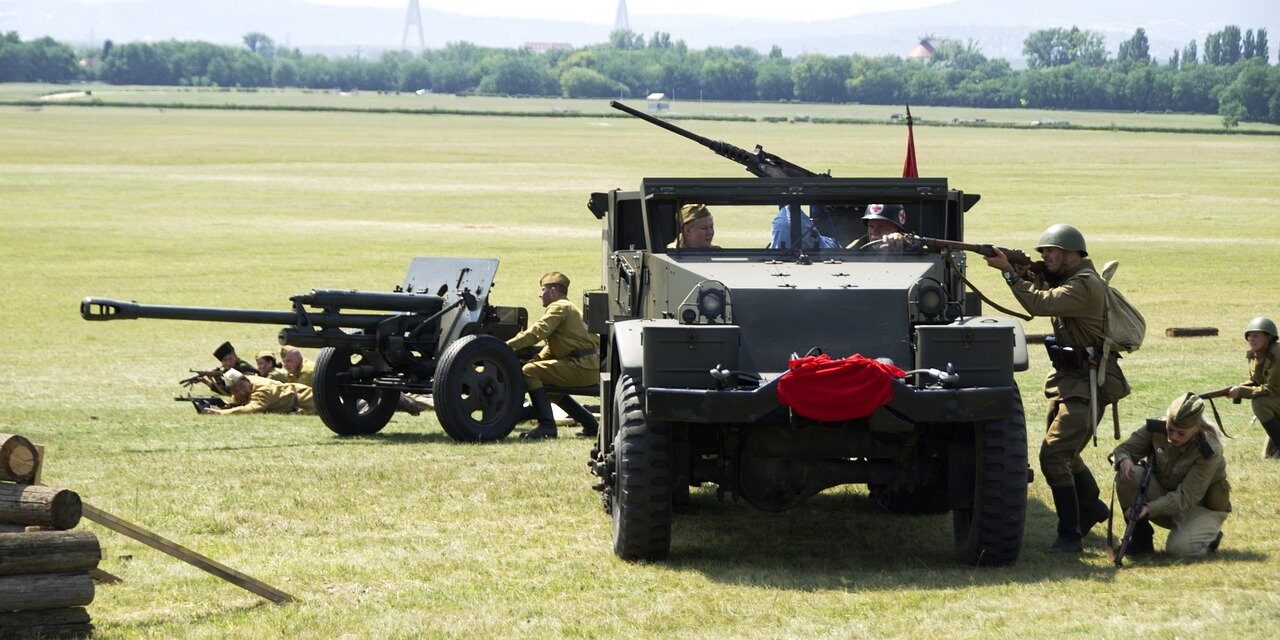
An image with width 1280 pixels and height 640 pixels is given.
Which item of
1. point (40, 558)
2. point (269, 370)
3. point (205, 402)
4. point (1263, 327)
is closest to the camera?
point (40, 558)

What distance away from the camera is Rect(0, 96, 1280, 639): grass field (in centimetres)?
838

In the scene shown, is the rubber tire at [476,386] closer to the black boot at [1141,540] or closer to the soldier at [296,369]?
the soldier at [296,369]

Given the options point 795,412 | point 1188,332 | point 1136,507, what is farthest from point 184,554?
point 1188,332

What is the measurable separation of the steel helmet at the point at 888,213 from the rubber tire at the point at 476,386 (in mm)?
4558

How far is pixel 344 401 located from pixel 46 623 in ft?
26.4

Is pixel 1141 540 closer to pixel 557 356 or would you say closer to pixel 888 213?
pixel 888 213

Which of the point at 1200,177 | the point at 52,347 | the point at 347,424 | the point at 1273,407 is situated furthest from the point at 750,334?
the point at 1200,177

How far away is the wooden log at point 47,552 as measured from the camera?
24.6ft

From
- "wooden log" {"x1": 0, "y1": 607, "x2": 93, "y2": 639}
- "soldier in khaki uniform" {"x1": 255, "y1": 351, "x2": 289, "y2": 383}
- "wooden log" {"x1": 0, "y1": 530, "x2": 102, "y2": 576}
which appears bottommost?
"soldier in khaki uniform" {"x1": 255, "y1": 351, "x2": 289, "y2": 383}

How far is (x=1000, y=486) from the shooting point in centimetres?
931

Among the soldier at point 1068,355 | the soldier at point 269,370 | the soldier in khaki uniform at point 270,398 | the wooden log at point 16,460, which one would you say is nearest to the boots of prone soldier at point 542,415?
the soldier in khaki uniform at point 270,398

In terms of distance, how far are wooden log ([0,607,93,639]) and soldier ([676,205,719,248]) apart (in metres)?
4.33

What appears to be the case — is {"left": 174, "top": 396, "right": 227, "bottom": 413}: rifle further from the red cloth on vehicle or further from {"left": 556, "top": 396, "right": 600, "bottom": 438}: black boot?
the red cloth on vehicle

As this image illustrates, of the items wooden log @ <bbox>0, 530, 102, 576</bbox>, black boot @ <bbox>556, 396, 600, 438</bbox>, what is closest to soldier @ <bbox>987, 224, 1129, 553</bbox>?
wooden log @ <bbox>0, 530, 102, 576</bbox>
